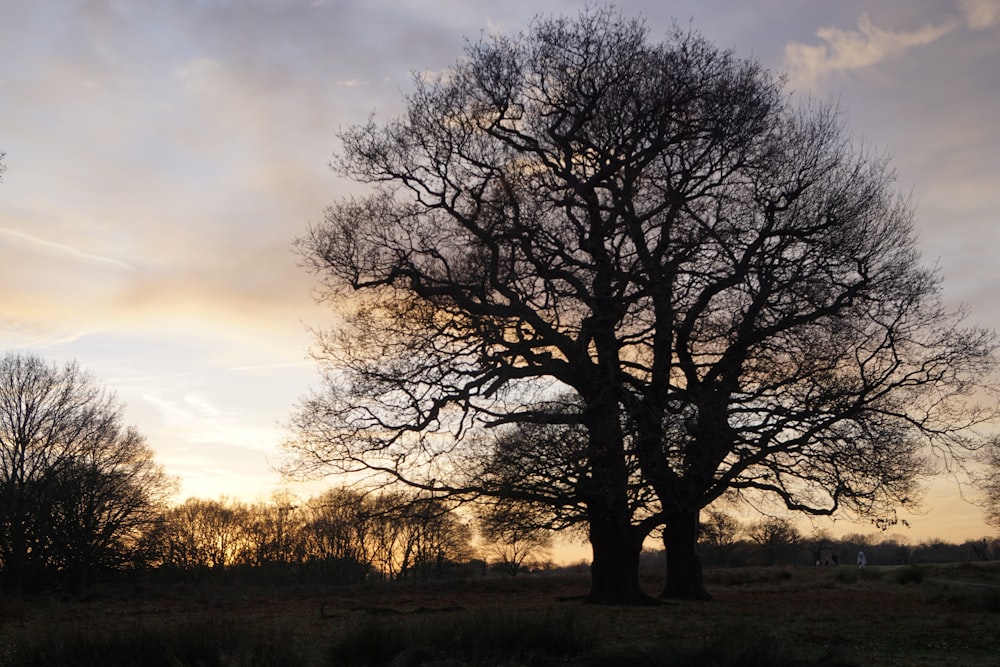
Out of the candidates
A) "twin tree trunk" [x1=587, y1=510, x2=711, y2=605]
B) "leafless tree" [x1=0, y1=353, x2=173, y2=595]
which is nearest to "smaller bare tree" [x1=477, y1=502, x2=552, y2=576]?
"twin tree trunk" [x1=587, y1=510, x2=711, y2=605]

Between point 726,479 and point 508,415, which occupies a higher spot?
point 508,415

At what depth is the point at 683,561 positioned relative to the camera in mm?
23641

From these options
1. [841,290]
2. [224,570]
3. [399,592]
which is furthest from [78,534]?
[841,290]

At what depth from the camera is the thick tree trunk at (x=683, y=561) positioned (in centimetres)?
2344

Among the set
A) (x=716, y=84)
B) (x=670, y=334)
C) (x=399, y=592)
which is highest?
(x=716, y=84)

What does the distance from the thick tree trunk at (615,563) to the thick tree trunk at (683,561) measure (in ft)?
6.46

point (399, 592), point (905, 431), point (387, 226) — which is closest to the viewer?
point (905, 431)

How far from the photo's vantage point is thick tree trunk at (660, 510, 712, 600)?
23438mm

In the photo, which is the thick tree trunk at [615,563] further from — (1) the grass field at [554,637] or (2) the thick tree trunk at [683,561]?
(2) the thick tree trunk at [683,561]

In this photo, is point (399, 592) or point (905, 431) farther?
point (399, 592)

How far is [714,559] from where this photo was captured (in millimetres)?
67062

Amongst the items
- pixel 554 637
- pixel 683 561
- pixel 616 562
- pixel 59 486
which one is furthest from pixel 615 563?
pixel 59 486

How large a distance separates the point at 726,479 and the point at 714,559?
50843mm

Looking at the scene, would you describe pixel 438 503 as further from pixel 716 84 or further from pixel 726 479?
pixel 716 84
